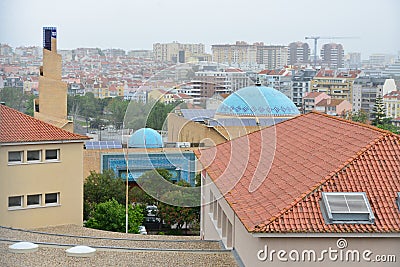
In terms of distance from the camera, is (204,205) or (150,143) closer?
(204,205)

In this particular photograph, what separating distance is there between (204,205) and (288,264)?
2.37 metres

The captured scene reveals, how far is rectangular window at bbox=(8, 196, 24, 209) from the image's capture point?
19.9 feet

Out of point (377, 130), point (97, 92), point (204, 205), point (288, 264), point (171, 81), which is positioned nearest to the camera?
point (288, 264)

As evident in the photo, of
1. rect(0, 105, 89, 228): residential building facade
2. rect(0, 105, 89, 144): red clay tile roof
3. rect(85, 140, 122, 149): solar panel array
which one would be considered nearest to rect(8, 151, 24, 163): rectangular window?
rect(0, 105, 89, 228): residential building facade

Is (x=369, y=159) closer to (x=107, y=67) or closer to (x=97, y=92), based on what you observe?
(x=97, y=92)

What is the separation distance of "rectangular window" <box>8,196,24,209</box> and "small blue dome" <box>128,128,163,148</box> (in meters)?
1.16

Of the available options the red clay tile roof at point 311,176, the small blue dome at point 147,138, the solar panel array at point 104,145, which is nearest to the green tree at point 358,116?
the solar panel array at point 104,145

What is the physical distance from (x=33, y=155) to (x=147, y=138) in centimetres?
113

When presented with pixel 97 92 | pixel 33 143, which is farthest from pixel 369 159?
pixel 97 92

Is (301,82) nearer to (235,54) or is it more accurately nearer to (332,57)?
(332,57)

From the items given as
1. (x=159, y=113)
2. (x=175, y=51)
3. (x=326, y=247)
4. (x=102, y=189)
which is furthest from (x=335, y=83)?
(x=326, y=247)

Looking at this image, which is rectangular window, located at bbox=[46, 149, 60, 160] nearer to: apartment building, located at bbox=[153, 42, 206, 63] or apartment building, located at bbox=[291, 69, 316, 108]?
apartment building, located at bbox=[153, 42, 206, 63]

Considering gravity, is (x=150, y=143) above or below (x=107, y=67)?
below

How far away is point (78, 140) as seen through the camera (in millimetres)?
6609
